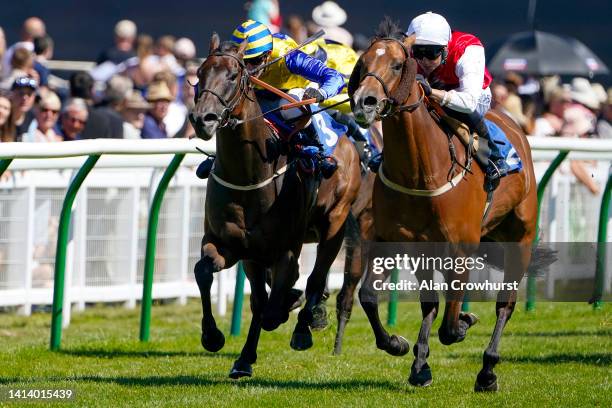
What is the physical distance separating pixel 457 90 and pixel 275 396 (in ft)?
6.20

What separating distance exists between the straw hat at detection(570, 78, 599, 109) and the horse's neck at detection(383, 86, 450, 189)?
22.9 feet

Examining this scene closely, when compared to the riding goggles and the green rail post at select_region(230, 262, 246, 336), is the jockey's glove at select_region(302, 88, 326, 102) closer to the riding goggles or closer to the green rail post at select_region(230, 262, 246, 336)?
the riding goggles

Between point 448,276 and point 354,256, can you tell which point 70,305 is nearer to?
point 354,256

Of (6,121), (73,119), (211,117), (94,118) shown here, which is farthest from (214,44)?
(94,118)

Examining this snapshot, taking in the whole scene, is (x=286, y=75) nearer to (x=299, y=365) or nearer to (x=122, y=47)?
(x=299, y=365)

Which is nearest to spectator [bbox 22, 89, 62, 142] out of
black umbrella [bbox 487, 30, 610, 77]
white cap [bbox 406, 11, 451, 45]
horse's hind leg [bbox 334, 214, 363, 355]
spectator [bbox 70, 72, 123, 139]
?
spectator [bbox 70, 72, 123, 139]

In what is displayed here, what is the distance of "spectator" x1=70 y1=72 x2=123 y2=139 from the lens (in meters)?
11.6

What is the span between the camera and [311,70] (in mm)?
7984

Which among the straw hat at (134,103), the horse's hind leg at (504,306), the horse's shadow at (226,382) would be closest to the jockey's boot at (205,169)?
the horse's shadow at (226,382)

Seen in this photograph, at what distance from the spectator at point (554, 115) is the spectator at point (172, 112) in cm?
347

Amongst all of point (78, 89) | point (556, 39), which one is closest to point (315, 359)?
point (78, 89)

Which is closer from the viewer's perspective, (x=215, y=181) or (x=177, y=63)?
(x=215, y=181)

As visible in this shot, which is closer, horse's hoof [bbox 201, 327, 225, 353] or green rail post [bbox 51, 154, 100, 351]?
horse's hoof [bbox 201, 327, 225, 353]

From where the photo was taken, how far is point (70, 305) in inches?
407
